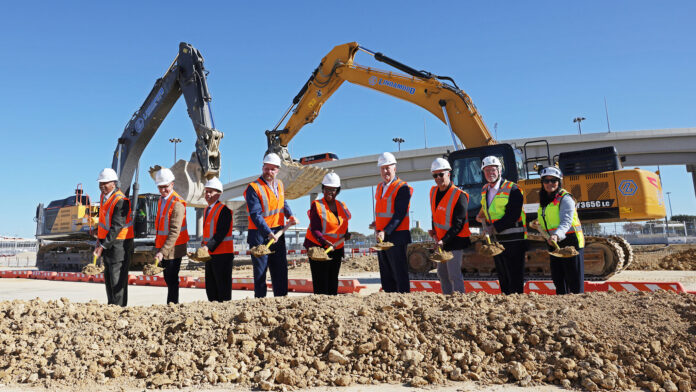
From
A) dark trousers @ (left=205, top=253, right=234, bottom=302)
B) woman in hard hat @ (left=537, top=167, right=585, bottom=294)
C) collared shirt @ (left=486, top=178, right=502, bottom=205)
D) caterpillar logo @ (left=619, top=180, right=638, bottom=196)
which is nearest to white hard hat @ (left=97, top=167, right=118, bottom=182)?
dark trousers @ (left=205, top=253, right=234, bottom=302)

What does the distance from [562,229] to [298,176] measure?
367 inches

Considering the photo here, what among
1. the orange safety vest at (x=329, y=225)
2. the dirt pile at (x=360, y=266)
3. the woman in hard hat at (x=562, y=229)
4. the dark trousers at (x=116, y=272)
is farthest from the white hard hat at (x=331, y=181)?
Result: the dirt pile at (x=360, y=266)

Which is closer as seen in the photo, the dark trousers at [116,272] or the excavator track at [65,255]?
the dark trousers at [116,272]

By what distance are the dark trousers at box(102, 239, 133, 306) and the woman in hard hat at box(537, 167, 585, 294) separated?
483cm

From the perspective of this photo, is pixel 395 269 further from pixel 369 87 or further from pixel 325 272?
pixel 369 87

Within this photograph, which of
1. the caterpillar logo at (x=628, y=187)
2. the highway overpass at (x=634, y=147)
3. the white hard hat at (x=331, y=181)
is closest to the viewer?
the white hard hat at (x=331, y=181)

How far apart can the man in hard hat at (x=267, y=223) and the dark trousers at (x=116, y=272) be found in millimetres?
1569

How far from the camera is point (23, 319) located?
4.08 metres

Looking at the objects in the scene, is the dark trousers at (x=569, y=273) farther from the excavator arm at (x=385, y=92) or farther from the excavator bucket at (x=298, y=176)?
the excavator bucket at (x=298, y=176)

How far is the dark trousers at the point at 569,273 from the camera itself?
475cm

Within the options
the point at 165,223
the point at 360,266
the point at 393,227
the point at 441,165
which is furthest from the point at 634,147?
the point at 165,223

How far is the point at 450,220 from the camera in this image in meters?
5.01

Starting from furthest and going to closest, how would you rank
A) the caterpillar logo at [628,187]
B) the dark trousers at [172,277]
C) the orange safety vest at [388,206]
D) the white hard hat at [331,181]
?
the caterpillar logo at [628,187] → the dark trousers at [172,277] → the white hard hat at [331,181] → the orange safety vest at [388,206]

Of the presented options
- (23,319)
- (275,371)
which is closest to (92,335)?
(23,319)
